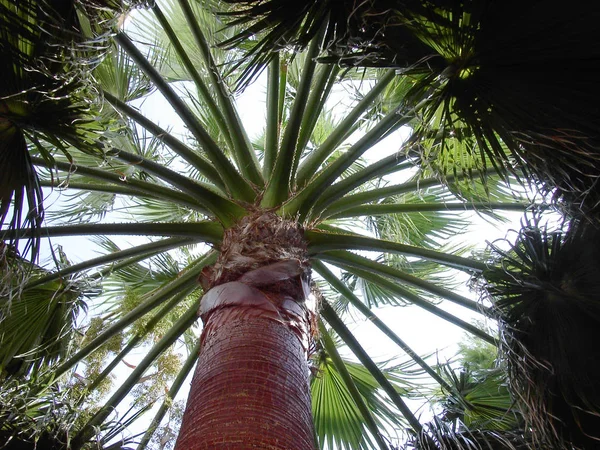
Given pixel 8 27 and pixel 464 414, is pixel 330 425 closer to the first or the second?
pixel 464 414

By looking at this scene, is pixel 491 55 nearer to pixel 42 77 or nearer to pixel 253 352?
pixel 253 352

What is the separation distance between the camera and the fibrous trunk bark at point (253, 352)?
1.71m

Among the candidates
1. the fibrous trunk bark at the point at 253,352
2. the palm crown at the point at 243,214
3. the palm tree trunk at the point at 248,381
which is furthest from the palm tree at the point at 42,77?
the palm tree trunk at the point at 248,381

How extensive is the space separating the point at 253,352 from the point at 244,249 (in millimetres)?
694

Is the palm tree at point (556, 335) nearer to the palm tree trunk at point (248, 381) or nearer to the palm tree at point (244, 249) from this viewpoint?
the palm tree at point (244, 249)

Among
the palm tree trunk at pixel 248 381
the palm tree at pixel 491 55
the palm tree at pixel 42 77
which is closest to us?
the palm tree trunk at pixel 248 381

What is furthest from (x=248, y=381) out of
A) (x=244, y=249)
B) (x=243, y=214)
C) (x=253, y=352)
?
(x=243, y=214)

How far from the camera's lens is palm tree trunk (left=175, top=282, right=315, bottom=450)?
1.69 meters

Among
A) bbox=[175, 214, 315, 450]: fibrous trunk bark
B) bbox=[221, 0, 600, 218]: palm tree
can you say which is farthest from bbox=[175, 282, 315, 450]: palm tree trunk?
bbox=[221, 0, 600, 218]: palm tree

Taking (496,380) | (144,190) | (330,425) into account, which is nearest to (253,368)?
(144,190)

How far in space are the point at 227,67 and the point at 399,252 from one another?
2.15 meters

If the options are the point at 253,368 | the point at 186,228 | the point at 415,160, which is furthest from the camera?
the point at 186,228

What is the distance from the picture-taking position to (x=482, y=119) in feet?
7.45

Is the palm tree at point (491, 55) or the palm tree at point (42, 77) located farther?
the palm tree at point (42, 77)
